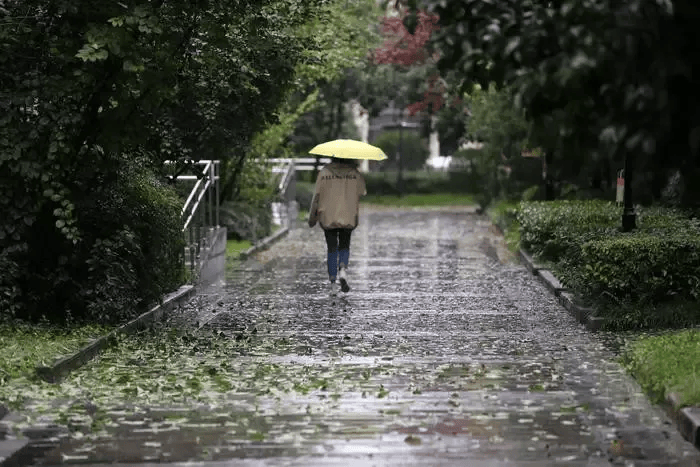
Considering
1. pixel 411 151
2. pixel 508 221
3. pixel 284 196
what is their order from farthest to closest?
1. pixel 411 151
2. pixel 284 196
3. pixel 508 221

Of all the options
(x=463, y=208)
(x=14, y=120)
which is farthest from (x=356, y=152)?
(x=463, y=208)

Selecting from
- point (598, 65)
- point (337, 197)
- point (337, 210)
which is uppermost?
point (598, 65)

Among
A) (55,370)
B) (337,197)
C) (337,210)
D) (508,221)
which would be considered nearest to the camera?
Result: (55,370)

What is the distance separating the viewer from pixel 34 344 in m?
11.9

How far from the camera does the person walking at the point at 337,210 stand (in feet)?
60.2

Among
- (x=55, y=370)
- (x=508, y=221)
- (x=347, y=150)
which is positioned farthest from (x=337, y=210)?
(x=508, y=221)

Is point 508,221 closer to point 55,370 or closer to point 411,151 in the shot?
point 55,370

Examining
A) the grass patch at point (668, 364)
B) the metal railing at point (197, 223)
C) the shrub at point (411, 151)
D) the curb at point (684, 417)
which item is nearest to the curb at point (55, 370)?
the metal railing at point (197, 223)

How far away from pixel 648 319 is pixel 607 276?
1.99 feet

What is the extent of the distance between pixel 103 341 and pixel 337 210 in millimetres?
6168

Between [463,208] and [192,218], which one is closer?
[192,218]

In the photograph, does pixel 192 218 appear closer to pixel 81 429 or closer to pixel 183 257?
pixel 183 257

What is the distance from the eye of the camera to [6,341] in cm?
1211

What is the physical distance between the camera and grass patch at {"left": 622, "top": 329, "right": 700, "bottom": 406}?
9.40 m
